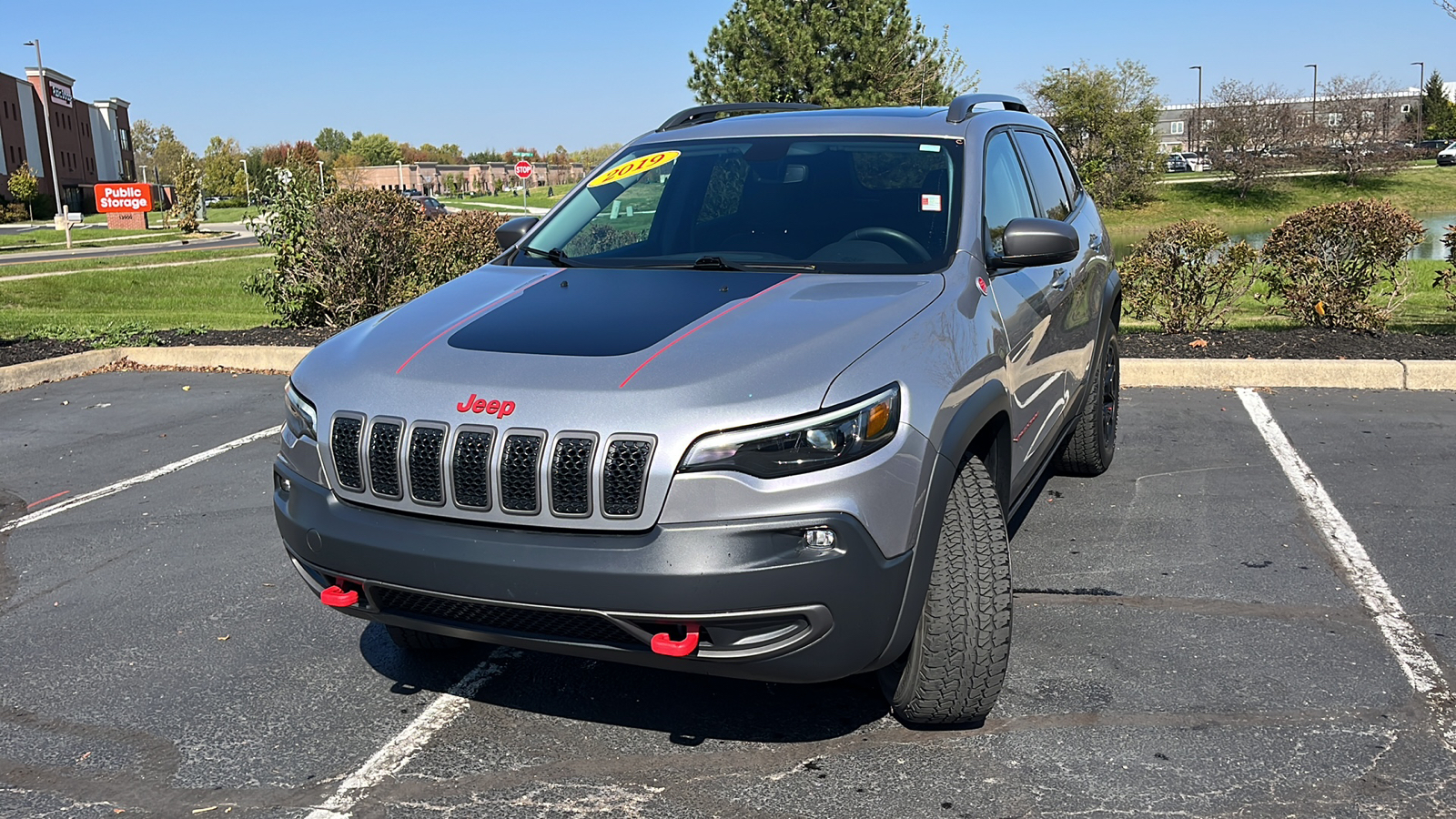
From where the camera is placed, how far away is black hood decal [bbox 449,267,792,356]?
3201mm

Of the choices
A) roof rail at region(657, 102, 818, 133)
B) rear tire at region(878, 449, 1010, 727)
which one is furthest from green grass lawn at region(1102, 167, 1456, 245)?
rear tire at region(878, 449, 1010, 727)

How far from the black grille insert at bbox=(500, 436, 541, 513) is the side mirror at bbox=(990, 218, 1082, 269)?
68.9 inches

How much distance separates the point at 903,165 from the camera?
4.30 metres

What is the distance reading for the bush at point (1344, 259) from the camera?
378 inches

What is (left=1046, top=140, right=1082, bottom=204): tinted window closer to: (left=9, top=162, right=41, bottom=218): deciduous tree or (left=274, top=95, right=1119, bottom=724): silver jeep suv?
(left=274, top=95, right=1119, bottom=724): silver jeep suv

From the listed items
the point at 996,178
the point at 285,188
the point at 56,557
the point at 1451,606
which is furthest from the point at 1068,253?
the point at 285,188

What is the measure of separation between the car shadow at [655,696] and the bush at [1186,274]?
7.40 metres

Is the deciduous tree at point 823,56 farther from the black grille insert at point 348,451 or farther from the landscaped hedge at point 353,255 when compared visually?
the black grille insert at point 348,451

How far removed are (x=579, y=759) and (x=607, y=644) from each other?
2.01 ft

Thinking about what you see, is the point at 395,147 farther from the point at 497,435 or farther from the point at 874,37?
the point at 497,435

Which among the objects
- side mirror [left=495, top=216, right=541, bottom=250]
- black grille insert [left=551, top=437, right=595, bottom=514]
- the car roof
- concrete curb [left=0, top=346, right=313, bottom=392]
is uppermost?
the car roof

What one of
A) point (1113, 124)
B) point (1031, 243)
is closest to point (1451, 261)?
point (1031, 243)

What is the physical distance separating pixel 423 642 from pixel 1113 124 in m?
54.0

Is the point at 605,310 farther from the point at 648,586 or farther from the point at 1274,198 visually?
the point at 1274,198
